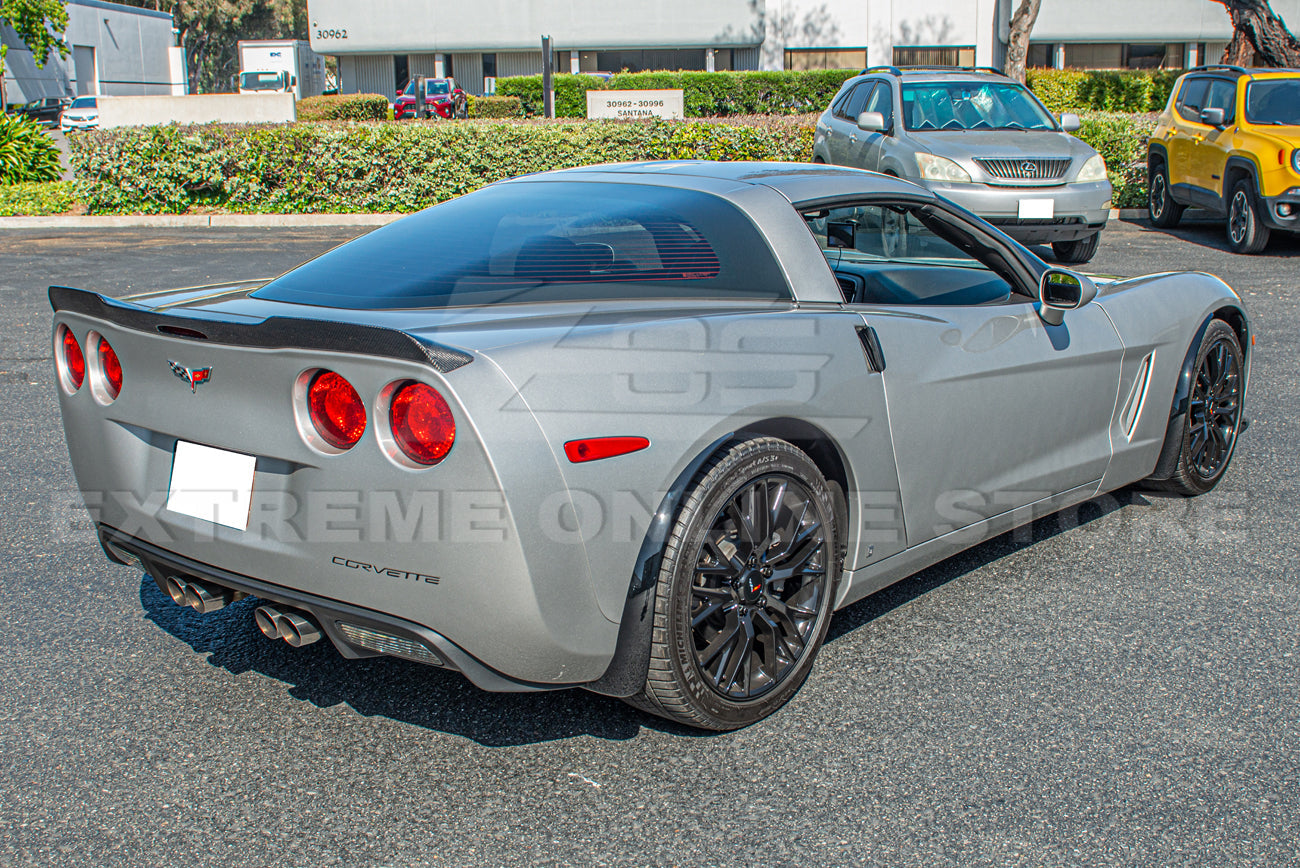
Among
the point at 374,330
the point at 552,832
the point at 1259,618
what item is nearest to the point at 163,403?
the point at 374,330

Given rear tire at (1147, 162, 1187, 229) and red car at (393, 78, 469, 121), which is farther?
red car at (393, 78, 469, 121)

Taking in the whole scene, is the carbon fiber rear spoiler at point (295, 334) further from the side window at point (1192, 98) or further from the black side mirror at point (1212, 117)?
the side window at point (1192, 98)

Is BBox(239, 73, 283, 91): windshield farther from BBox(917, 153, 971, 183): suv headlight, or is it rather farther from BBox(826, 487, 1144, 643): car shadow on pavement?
BBox(826, 487, 1144, 643): car shadow on pavement

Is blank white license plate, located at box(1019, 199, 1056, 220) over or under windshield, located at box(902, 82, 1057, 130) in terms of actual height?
under

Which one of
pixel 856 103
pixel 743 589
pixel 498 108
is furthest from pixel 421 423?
pixel 498 108

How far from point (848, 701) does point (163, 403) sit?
1.93 m

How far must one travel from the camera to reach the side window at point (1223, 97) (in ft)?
41.8

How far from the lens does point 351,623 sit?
2668mm

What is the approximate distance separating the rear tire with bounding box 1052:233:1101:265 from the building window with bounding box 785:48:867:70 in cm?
3272

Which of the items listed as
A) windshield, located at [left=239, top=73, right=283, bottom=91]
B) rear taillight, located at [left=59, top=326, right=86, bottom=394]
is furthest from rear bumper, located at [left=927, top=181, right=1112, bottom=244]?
windshield, located at [left=239, top=73, right=283, bottom=91]

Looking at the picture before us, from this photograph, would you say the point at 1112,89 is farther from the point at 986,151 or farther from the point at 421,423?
the point at 421,423

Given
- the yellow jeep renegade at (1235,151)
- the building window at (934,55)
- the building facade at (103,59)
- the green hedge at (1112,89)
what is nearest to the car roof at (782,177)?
the yellow jeep renegade at (1235,151)

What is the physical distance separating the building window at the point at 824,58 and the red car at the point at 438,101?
39.8 ft

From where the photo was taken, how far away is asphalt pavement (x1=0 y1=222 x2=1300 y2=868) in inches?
102
